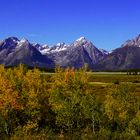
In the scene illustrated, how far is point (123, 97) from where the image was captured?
120 metres

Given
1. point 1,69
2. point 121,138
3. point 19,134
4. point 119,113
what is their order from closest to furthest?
point 19,134, point 121,138, point 119,113, point 1,69

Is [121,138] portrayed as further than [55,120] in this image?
No

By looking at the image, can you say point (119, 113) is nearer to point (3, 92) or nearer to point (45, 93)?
point (45, 93)

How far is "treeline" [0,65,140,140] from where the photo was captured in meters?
115

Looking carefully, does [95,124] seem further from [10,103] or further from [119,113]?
[10,103]

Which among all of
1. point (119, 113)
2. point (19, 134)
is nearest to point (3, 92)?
point (119, 113)

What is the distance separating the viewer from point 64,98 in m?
125

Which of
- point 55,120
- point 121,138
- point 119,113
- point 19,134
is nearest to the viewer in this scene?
point 19,134

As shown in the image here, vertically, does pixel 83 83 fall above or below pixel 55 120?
above

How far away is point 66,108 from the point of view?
4705 inches

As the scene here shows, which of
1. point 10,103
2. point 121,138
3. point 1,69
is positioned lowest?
point 121,138

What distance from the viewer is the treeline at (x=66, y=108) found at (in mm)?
115438

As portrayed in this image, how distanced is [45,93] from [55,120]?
29.8 feet

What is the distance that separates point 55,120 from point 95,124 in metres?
13.9
